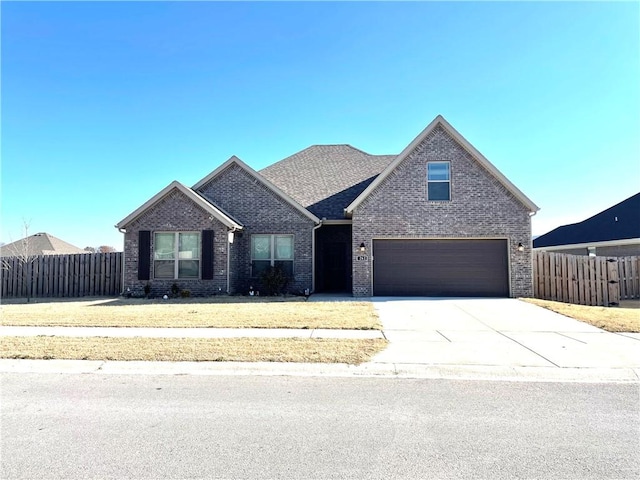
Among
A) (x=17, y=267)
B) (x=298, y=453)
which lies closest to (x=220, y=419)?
(x=298, y=453)

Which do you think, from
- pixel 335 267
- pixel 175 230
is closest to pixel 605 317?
pixel 335 267

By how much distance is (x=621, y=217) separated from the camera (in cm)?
2277

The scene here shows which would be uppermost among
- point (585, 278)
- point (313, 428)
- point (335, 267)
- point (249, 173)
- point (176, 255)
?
point (249, 173)

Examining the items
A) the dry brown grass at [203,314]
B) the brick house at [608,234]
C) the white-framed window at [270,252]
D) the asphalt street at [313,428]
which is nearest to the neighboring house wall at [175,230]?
the dry brown grass at [203,314]

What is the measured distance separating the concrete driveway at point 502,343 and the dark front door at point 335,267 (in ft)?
19.6

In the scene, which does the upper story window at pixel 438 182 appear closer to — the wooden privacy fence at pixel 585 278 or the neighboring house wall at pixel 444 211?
the neighboring house wall at pixel 444 211

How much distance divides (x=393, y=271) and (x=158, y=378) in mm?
11090

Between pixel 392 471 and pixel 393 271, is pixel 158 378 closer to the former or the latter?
pixel 392 471

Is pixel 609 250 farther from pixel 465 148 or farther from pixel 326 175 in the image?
pixel 326 175

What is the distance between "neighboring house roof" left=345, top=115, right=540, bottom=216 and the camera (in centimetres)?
1479

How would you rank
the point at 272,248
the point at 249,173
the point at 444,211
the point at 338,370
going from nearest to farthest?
the point at 338,370
the point at 444,211
the point at 272,248
the point at 249,173

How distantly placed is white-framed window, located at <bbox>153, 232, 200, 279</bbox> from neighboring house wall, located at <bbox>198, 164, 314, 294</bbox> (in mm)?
1512

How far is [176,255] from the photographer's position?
15.0 m

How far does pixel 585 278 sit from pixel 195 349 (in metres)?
14.3
